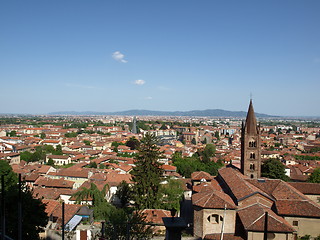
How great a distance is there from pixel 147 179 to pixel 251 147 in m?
11.3

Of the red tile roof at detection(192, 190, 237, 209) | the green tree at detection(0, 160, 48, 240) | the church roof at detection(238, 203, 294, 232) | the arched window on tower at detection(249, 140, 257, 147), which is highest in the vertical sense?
the arched window on tower at detection(249, 140, 257, 147)

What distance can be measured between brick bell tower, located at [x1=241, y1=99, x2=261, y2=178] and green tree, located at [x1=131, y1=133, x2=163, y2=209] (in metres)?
9.32

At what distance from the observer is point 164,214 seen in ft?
61.5

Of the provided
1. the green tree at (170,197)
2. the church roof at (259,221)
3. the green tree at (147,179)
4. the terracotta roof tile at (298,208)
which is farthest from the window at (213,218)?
the green tree at (147,179)

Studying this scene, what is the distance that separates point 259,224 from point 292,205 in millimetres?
3851

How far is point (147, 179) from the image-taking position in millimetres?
21125

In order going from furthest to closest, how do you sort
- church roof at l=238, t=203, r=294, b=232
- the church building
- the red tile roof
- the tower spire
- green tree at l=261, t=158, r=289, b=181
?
green tree at l=261, t=158, r=289, b=181 < the tower spire < the red tile roof < the church building < church roof at l=238, t=203, r=294, b=232

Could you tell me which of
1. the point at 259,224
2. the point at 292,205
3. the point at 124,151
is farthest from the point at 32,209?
the point at 124,151

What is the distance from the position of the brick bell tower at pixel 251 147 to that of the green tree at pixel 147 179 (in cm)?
932

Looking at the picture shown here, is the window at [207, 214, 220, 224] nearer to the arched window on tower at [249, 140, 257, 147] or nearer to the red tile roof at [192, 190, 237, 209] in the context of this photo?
the red tile roof at [192, 190, 237, 209]

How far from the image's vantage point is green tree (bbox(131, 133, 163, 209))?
68.7 ft

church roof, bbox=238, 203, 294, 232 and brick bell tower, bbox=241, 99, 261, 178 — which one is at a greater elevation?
brick bell tower, bbox=241, 99, 261, 178

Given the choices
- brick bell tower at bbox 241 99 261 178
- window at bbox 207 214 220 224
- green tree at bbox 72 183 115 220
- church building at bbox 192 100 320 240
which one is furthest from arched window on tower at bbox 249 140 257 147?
green tree at bbox 72 183 115 220

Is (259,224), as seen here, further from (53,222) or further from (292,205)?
(53,222)
